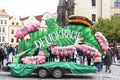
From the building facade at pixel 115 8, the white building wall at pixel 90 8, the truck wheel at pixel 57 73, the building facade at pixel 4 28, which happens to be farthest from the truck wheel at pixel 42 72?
the building facade at pixel 4 28

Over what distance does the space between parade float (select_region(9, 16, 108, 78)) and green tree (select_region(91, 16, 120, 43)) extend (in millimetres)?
40611

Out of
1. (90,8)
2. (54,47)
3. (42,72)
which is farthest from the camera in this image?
(90,8)

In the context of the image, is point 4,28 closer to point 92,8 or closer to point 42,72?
point 92,8

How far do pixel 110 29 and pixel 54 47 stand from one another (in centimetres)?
4300

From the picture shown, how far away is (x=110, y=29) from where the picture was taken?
6569cm

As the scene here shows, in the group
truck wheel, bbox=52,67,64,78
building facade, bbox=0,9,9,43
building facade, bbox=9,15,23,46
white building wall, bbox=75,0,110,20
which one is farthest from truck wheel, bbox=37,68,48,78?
building facade, bbox=0,9,9,43

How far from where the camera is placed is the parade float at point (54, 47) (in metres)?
22.8

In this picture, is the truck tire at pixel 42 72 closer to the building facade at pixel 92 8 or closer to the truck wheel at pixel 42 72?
the truck wheel at pixel 42 72

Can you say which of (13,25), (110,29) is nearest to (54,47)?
(110,29)

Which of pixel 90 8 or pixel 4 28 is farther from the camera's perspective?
pixel 4 28

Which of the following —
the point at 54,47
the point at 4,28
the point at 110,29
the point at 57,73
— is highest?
the point at 4,28

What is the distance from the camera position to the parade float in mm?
22844

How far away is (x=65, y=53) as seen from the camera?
2348 cm

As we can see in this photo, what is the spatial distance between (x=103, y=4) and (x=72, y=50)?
185ft
